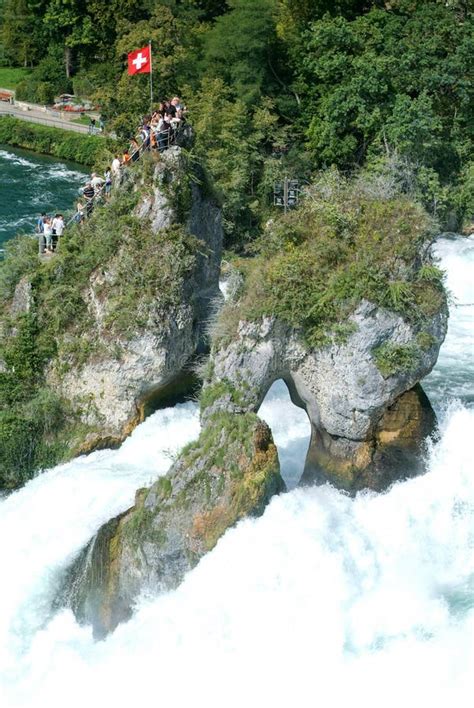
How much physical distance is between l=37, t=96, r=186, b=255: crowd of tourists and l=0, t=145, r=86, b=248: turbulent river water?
1444cm

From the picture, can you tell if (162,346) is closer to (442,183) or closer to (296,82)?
(442,183)

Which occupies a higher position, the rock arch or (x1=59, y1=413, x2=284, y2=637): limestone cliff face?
the rock arch

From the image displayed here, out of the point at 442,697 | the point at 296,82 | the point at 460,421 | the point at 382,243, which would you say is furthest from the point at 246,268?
the point at 296,82

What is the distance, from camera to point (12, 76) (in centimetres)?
8081

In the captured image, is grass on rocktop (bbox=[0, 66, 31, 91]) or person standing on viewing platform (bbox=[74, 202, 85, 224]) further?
grass on rocktop (bbox=[0, 66, 31, 91])

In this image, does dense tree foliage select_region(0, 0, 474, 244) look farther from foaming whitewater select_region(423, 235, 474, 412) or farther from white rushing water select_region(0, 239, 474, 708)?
white rushing water select_region(0, 239, 474, 708)

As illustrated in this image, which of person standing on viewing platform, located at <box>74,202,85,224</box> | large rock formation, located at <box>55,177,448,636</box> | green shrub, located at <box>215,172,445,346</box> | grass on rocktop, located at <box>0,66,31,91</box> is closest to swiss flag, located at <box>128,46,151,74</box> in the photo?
person standing on viewing platform, located at <box>74,202,85,224</box>

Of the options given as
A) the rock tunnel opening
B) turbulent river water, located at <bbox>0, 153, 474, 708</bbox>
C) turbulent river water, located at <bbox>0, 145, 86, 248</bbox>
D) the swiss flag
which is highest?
the swiss flag

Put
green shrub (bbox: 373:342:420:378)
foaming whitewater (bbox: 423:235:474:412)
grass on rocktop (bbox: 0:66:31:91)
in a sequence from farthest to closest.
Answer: grass on rocktop (bbox: 0:66:31:91) < foaming whitewater (bbox: 423:235:474:412) < green shrub (bbox: 373:342:420:378)

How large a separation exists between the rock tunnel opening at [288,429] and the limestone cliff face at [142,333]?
2.75m

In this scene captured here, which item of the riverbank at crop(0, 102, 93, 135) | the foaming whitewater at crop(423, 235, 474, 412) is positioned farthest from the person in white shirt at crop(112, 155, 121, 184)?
the riverbank at crop(0, 102, 93, 135)

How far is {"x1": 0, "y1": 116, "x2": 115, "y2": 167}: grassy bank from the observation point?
207 ft

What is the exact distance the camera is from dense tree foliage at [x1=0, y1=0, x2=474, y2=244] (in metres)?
46.3

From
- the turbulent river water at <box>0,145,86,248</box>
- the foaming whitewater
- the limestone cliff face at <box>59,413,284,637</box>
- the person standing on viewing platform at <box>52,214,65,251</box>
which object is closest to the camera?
the limestone cliff face at <box>59,413,284,637</box>
